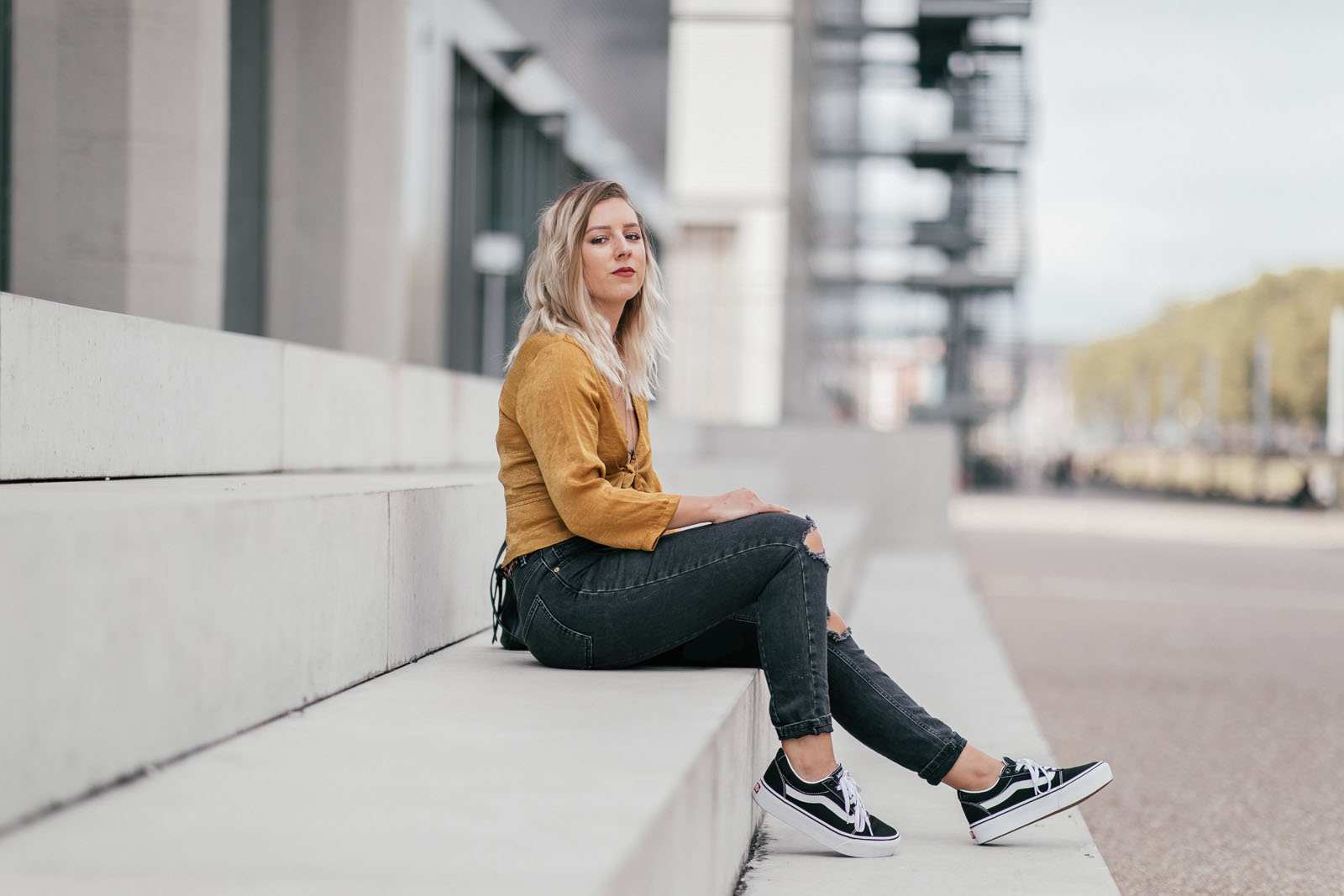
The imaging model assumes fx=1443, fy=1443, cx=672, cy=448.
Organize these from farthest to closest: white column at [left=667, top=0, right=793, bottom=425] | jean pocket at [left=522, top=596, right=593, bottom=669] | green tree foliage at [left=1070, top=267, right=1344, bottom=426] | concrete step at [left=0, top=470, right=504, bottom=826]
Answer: green tree foliage at [left=1070, top=267, right=1344, bottom=426]
white column at [left=667, top=0, right=793, bottom=425]
jean pocket at [left=522, top=596, right=593, bottom=669]
concrete step at [left=0, top=470, right=504, bottom=826]

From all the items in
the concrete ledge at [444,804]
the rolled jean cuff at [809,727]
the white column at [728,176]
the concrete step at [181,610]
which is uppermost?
the white column at [728,176]

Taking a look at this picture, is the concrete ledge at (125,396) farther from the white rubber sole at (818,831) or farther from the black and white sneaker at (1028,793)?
the black and white sneaker at (1028,793)

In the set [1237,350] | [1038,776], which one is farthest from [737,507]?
[1237,350]

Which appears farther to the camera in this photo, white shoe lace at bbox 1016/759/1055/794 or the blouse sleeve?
white shoe lace at bbox 1016/759/1055/794

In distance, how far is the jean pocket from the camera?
3.56m

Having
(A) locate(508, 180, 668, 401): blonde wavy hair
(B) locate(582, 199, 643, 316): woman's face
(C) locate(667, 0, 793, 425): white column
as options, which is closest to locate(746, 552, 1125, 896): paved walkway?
(A) locate(508, 180, 668, 401): blonde wavy hair

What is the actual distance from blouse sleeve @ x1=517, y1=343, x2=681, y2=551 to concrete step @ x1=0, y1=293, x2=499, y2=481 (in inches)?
48.9

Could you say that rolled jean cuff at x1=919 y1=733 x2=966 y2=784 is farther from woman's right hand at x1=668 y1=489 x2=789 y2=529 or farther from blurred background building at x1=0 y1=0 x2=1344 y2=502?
blurred background building at x1=0 y1=0 x2=1344 y2=502

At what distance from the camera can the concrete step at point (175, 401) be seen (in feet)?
11.8

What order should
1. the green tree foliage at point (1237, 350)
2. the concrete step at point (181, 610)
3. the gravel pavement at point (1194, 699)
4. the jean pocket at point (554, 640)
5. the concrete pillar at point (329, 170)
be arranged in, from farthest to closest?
the green tree foliage at point (1237, 350), the concrete pillar at point (329, 170), the gravel pavement at point (1194, 699), the jean pocket at point (554, 640), the concrete step at point (181, 610)

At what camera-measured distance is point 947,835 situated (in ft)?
13.1

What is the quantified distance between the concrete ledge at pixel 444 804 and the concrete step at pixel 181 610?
82mm

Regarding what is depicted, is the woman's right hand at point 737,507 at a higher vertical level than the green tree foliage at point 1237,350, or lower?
lower

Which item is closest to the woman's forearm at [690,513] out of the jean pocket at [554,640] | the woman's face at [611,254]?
the jean pocket at [554,640]
